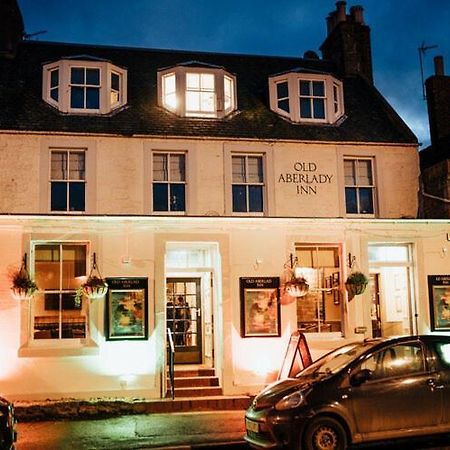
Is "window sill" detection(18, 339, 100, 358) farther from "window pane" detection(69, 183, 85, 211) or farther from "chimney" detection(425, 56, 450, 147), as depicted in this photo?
"chimney" detection(425, 56, 450, 147)

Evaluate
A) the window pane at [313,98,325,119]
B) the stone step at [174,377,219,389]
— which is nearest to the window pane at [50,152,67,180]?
the stone step at [174,377,219,389]

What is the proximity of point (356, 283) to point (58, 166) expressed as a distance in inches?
293

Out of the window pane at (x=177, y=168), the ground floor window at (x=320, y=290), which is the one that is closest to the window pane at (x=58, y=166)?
the window pane at (x=177, y=168)

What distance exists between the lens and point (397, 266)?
49.6 feet

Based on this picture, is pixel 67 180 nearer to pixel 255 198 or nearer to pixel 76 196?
pixel 76 196

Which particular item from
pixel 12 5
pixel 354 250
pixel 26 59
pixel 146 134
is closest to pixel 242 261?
pixel 354 250

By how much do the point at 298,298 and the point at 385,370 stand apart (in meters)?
5.64

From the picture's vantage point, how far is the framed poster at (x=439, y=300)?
48.4 feet

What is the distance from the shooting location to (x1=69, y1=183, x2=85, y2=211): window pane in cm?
1470

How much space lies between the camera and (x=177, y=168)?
50.3ft

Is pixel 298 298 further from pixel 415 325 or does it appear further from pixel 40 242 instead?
pixel 40 242

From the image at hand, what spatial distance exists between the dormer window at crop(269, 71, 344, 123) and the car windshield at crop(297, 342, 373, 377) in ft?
25.7

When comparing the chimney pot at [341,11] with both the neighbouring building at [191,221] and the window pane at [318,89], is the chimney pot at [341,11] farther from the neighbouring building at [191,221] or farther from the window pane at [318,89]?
the window pane at [318,89]

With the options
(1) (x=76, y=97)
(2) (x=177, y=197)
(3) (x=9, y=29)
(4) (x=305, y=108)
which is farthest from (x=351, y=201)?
(3) (x=9, y=29)
